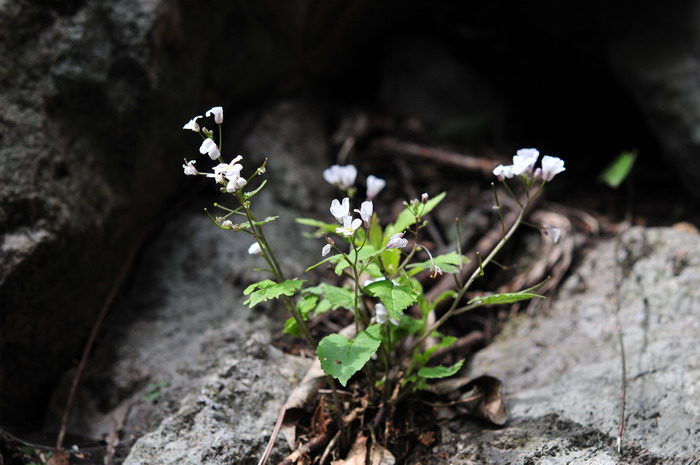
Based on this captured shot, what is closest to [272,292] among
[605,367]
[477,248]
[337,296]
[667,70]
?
[337,296]

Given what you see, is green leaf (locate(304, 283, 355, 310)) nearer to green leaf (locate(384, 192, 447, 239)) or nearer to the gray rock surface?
green leaf (locate(384, 192, 447, 239))

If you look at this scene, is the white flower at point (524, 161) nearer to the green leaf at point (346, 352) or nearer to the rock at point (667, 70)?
the green leaf at point (346, 352)

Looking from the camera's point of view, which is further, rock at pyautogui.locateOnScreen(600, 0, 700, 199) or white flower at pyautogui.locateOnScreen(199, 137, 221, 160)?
A: rock at pyautogui.locateOnScreen(600, 0, 700, 199)

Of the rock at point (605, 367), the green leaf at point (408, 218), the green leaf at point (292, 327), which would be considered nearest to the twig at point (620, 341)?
the rock at point (605, 367)

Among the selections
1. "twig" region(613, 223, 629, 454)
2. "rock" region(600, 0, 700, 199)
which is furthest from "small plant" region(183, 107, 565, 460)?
"rock" region(600, 0, 700, 199)

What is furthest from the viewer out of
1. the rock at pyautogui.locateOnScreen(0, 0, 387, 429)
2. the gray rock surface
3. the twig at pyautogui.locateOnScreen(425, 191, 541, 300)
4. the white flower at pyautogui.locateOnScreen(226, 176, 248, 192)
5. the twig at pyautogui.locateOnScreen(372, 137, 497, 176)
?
the twig at pyautogui.locateOnScreen(372, 137, 497, 176)

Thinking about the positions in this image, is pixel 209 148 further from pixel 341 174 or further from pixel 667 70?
pixel 667 70
